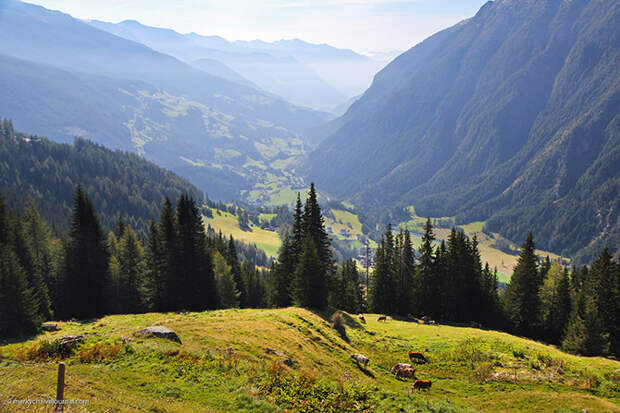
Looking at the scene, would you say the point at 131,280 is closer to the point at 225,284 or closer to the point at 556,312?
the point at 225,284

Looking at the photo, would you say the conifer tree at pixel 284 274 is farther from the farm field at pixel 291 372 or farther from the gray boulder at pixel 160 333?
the gray boulder at pixel 160 333

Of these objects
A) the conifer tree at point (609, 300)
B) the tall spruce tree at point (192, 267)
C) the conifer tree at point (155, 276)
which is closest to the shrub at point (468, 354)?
the conifer tree at point (609, 300)

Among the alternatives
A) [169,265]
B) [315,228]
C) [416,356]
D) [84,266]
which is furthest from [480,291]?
[84,266]

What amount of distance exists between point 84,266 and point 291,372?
4814 centimetres

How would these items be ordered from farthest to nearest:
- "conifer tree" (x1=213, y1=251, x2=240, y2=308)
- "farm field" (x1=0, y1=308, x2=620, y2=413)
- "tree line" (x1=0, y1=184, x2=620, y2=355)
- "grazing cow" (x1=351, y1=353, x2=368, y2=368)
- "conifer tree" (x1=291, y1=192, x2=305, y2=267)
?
1. "conifer tree" (x1=213, y1=251, x2=240, y2=308)
2. "conifer tree" (x1=291, y1=192, x2=305, y2=267)
3. "tree line" (x1=0, y1=184, x2=620, y2=355)
4. "grazing cow" (x1=351, y1=353, x2=368, y2=368)
5. "farm field" (x1=0, y1=308, x2=620, y2=413)

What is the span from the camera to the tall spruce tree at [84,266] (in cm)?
5594

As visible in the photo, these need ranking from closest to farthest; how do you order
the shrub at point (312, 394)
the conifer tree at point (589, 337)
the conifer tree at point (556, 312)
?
the shrub at point (312, 394), the conifer tree at point (589, 337), the conifer tree at point (556, 312)

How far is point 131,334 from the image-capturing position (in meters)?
30.0

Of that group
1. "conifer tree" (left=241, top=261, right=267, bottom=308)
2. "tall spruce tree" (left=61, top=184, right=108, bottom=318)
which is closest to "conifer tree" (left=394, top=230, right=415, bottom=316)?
"conifer tree" (left=241, top=261, right=267, bottom=308)

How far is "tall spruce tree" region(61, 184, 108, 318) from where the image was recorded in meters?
55.9

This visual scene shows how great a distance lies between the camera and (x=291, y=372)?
84.7ft

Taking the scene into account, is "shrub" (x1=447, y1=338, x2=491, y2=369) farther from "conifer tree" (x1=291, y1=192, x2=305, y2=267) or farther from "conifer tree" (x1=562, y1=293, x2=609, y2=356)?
"conifer tree" (x1=291, y1=192, x2=305, y2=267)

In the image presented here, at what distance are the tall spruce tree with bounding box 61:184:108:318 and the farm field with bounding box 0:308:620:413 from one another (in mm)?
11441

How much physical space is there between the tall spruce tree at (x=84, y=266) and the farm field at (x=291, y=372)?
37.5 ft
